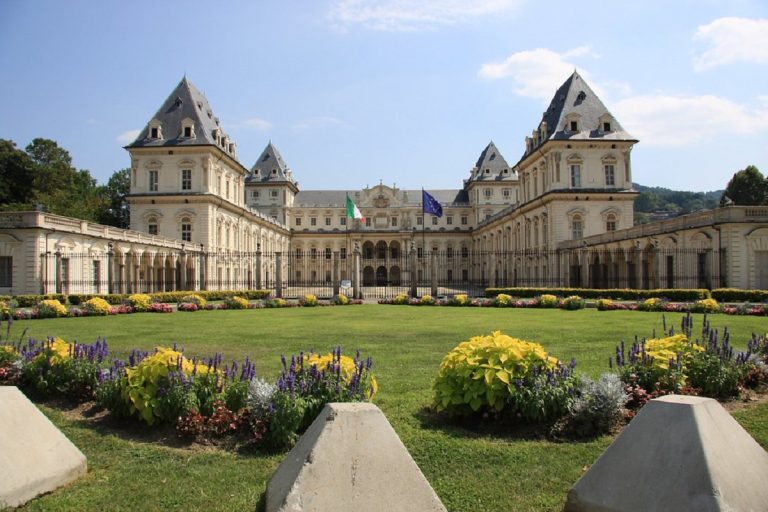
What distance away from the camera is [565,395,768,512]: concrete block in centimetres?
385

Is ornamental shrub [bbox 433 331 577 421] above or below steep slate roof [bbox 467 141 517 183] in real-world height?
below

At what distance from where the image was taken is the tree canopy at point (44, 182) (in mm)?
55281

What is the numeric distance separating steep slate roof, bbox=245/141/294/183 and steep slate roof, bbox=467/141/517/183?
26.3 meters

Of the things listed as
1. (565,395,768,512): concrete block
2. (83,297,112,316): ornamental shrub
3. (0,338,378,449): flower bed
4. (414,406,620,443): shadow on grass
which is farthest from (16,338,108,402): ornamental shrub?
(83,297,112,316): ornamental shrub

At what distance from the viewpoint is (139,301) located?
81.1 ft

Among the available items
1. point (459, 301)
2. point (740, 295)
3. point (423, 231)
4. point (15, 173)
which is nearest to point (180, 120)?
Result: point (15, 173)

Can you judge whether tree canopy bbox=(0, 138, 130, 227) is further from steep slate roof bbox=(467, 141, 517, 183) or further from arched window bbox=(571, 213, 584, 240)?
steep slate roof bbox=(467, 141, 517, 183)

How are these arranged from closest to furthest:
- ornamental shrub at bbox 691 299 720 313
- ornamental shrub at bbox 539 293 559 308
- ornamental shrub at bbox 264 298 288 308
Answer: ornamental shrub at bbox 691 299 720 313
ornamental shrub at bbox 539 293 559 308
ornamental shrub at bbox 264 298 288 308

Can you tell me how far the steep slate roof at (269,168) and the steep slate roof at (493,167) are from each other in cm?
2626

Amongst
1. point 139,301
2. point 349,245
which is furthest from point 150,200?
point 349,245

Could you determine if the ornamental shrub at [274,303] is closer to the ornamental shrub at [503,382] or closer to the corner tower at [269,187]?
the ornamental shrub at [503,382]

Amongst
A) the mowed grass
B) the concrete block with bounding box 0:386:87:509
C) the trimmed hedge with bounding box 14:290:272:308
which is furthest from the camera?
the trimmed hedge with bounding box 14:290:272:308

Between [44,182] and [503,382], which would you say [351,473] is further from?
[44,182]

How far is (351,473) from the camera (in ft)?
13.0
